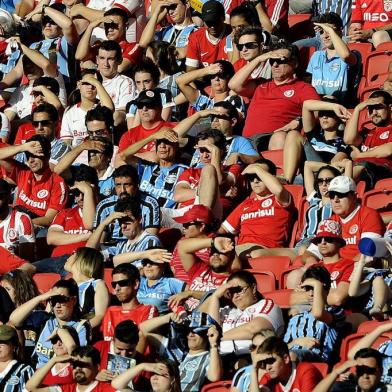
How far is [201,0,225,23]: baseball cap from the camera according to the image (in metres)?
15.9

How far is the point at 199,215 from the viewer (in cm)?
1324

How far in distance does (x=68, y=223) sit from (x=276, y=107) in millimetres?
1892

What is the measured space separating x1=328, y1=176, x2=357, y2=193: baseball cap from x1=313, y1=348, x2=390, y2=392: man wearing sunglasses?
2.10m

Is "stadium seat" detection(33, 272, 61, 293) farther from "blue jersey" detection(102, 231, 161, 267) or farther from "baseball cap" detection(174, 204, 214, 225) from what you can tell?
"baseball cap" detection(174, 204, 214, 225)

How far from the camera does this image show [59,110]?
643 inches

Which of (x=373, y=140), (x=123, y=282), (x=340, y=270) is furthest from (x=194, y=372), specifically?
(x=373, y=140)

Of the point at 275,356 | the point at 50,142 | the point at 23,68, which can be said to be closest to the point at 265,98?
the point at 50,142

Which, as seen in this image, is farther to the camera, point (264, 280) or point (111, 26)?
point (111, 26)

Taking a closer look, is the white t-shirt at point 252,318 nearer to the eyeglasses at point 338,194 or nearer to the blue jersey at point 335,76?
the eyeglasses at point 338,194

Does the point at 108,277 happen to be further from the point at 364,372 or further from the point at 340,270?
the point at 364,372

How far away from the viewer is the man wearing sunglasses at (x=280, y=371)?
11.2 metres

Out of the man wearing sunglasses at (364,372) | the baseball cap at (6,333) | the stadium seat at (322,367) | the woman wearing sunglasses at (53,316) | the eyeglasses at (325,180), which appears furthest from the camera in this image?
the eyeglasses at (325,180)

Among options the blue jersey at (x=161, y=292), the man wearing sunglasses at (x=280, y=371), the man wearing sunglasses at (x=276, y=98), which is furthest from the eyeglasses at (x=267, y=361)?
the man wearing sunglasses at (x=276, y=98)

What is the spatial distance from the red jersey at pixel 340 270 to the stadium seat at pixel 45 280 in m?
2.21
